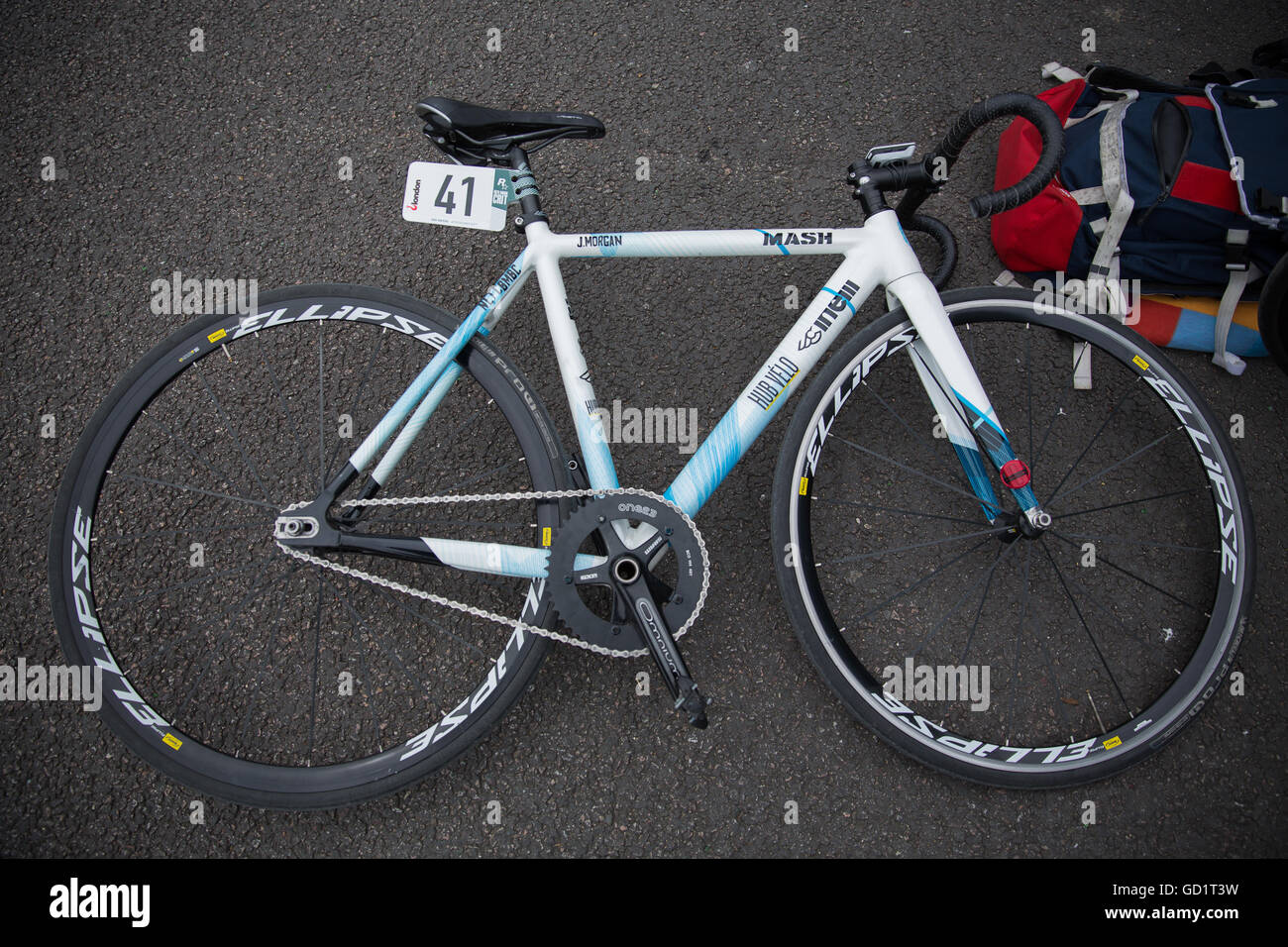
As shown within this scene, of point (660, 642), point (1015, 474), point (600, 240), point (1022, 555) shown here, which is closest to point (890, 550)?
point (1022, 555)

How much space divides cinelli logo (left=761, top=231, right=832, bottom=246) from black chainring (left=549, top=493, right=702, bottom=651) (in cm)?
74

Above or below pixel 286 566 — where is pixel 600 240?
above

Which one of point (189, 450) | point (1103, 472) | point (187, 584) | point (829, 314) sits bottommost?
point (187, 584)

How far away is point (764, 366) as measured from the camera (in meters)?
1.77

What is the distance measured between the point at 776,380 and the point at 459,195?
0.95 metres

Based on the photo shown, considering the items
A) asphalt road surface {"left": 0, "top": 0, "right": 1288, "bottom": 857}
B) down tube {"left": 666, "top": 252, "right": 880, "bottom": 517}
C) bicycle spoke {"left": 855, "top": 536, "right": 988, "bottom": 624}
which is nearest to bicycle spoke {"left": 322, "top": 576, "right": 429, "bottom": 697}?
asphalt road surface {"left": 0, "top": 0, "right": 1288, "bottom": 857}

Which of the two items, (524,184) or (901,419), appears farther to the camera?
(901,419)

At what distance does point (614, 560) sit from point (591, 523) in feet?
0.34

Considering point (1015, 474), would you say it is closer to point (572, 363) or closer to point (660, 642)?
point (660, 642)

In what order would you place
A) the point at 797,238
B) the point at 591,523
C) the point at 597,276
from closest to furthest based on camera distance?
the point at 591,523
the point at 797,238
the point at 597,276

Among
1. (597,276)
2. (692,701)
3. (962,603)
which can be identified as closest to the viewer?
(692,701)

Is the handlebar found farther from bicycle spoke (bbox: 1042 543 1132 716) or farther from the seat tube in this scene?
bicycle spoke (bbox: 1042 543 1132 716)

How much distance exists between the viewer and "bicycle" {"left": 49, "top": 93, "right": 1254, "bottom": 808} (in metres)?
1.69
